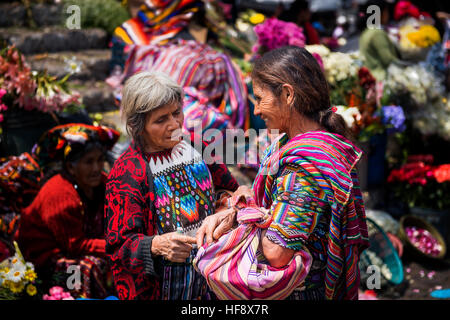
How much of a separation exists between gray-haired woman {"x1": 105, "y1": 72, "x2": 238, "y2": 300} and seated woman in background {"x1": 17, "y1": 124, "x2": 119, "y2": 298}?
113 centimetres

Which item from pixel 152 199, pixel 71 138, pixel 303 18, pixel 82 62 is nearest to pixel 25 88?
pixel 71 138

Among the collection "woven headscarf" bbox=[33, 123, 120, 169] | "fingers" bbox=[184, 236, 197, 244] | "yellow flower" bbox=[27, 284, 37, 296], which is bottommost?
"yellow flower" bbox=[27, 284, 37, 296]

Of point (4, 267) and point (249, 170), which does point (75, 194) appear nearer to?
point (4, 267)

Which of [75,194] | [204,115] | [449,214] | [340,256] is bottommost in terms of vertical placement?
[449,214]

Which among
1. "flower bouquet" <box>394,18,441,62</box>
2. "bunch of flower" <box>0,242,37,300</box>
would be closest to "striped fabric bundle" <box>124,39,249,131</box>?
"bunch of flower" <box>0,242,37,300</box>

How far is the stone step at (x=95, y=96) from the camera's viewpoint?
509 centimetres

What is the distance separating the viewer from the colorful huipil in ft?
6.84

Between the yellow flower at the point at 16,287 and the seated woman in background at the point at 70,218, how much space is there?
0.25m

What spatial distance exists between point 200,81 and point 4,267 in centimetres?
205

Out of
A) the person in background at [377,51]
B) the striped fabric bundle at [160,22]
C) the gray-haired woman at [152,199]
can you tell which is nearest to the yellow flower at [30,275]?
the gray-haired woman at [152,199]

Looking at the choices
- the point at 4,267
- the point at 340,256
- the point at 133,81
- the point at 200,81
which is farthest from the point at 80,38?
the point at 340,256

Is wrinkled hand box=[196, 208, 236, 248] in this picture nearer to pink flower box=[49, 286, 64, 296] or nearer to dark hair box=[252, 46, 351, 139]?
dark hair box=[252, 46, 351, 139]
